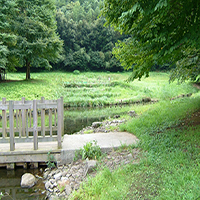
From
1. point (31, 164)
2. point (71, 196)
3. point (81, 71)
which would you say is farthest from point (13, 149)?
point (81, 71)

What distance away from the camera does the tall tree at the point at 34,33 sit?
23.6 meters

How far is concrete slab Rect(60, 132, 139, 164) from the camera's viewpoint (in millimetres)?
6332

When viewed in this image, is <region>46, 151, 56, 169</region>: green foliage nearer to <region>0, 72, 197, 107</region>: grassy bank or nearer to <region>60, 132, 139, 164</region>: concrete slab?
<region>60, 132, 139, 164</region>: concrete slab

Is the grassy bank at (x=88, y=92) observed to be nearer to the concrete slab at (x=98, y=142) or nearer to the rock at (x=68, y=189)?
the concrete slab at (x=98, y=142)

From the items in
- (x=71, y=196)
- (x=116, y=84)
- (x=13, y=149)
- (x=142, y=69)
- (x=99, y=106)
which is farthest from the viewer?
(x=116, y=84)

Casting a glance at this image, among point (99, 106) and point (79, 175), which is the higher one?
point (79, 175)

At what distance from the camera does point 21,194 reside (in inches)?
212

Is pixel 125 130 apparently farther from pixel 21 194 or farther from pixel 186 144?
pixel 21 194

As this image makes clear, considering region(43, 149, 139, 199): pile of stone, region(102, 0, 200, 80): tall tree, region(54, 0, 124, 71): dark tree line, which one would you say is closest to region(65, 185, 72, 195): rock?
region(43, 149, 139, 199): pile of stone

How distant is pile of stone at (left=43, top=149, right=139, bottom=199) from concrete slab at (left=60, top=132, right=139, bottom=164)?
0.88ft

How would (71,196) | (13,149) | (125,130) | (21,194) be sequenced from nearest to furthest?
(71,196) < (21,194) < (13,149) < (125,130)

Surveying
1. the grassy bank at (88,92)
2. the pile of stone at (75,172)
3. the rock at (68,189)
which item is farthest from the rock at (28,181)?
the grassy bank at (88,92)

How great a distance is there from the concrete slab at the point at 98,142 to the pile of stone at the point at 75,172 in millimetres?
270

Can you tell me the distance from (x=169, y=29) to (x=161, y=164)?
3.72 m
